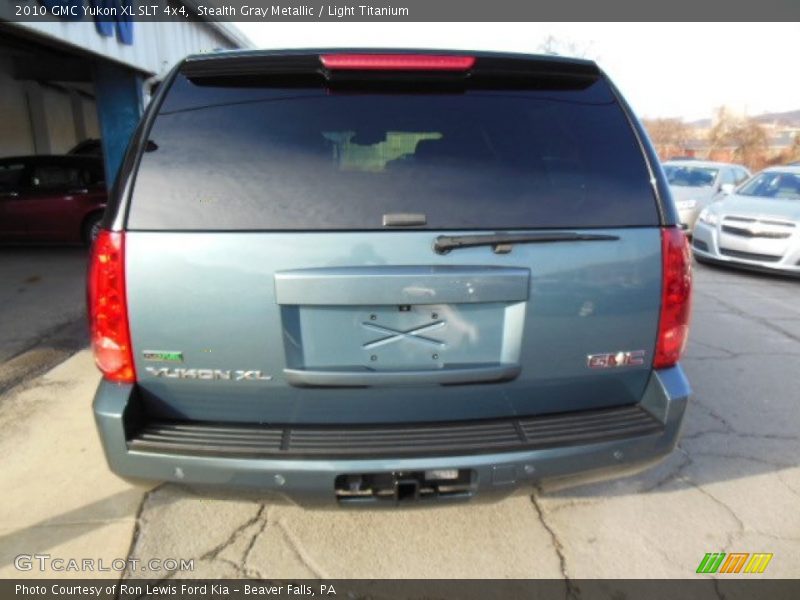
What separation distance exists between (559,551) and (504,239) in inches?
57.0

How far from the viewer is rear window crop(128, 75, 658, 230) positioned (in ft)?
5.65

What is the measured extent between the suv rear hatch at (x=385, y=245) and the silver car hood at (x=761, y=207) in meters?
6.56

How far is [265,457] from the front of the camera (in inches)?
67.7

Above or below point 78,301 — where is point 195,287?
above

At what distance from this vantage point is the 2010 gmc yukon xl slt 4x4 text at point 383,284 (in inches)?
66.9

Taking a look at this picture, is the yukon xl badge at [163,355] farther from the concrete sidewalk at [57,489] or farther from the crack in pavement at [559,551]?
the crack in pavement at [559,551]

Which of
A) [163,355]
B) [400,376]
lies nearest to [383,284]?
[400,376]

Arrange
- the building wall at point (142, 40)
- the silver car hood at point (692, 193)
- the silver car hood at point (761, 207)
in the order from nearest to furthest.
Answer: the building wall at point (142, 40) < the silver car hood at point (761, 207) < the silver car hood at point (692, 193)

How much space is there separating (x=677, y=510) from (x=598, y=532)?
472 mm

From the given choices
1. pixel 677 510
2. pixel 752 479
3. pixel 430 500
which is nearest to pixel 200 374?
pixel 430 500

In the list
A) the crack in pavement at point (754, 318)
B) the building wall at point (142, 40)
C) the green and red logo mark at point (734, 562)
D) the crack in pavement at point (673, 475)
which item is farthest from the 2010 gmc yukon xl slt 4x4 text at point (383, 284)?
the building wall at point (142, 40)

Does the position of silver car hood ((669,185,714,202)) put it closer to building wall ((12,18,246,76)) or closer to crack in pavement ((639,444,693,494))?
crack in pavement ((639,444,693,494))

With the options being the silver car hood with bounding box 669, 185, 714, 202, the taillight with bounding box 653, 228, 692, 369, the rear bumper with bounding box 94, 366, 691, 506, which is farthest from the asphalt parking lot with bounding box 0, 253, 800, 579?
the silver car hood with bounding box 669, 185, 714, 202

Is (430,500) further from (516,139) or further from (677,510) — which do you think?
(677,510)
